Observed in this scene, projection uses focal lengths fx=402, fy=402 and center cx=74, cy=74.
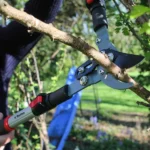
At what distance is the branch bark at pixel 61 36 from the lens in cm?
66

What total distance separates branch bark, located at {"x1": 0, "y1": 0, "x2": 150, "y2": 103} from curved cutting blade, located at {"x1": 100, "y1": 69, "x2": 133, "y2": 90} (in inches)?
0.5

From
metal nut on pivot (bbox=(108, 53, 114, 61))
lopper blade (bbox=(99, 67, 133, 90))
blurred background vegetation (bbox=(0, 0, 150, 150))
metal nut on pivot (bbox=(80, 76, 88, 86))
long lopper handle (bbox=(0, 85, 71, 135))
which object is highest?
metal nut on pivot (bbox=(108, 53, 114, 61))

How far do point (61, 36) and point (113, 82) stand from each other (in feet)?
0.60

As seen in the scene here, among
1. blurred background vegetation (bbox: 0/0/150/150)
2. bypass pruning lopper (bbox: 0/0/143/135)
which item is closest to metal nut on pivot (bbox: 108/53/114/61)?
bypass pruning lopper (bbox: 0/0/143/135)

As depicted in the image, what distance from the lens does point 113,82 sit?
33.5 inches

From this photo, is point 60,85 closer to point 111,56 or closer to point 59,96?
point 59,96

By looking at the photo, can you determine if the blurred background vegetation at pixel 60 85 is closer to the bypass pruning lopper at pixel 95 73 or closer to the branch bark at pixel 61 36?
the bypass pruning lopper at pixel 95 73

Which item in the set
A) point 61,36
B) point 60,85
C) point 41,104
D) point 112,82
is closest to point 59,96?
point 41,104

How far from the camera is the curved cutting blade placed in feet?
2.65

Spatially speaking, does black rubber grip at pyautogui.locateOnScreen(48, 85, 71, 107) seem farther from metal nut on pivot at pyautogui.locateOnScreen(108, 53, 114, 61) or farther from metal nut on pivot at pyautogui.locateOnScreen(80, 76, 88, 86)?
metal nut on pivot at pyautogui.locateOnScreen(108, 53, 114, 61)

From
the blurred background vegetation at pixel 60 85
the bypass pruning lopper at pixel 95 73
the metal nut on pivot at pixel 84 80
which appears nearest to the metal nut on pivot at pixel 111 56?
the bypass pruning lopper at pixel 95 73

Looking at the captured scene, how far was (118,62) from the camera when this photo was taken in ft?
2.79

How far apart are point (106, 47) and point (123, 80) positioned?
174 millimetres

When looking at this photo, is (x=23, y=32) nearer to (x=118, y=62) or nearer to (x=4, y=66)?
(x=4, y=66)
